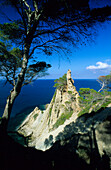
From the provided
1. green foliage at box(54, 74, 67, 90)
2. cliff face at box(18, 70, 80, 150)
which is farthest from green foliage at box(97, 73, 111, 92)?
green foliage at box(54, 74, 67, 90)

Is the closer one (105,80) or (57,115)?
(57,115)

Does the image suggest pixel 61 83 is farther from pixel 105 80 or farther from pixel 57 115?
pixel 105 80

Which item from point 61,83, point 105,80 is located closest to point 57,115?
point 61,83

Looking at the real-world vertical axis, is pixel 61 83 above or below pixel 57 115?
above

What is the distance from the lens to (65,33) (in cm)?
322

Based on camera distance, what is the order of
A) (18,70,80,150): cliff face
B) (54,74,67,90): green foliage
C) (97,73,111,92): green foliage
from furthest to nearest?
1. (54,74,67,90): green foliage
2. (97,73,111,92): green foliage
3. (18,70,80,150): cliff face

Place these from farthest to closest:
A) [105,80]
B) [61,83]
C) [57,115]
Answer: [61,83] < [105,80] < [57,115]

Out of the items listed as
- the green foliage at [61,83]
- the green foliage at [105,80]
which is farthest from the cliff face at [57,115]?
the green foliage at [105,80]

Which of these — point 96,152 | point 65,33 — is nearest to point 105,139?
point 96,152

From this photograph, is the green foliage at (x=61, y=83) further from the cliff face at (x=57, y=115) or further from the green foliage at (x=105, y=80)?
the green foliage at (x=105, y=80)

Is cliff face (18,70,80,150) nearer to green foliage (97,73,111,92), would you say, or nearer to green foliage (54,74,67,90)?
green foliage (54,74,67,90)

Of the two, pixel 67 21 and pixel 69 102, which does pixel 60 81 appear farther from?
pixel 67 21

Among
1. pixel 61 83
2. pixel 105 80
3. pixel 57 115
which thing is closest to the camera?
pixel 57 115

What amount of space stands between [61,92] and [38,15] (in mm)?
17277
